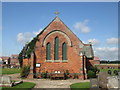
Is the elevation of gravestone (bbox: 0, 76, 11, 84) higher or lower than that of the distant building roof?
lower

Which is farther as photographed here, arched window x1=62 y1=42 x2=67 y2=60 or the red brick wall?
arched window x1=62 y1=42 x2=67 y2=60

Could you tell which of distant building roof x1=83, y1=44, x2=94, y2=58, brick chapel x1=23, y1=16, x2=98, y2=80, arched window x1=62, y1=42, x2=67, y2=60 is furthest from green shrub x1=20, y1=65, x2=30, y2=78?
distant building roof x1=83, y1=44, x2=94, y2=58

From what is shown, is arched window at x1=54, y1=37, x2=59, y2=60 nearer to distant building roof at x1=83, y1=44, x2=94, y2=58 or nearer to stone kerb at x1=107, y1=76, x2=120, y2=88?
distant building roof at x1=83, y1=44, x2=94, y2=58

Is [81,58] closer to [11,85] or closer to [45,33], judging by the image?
[45,33]

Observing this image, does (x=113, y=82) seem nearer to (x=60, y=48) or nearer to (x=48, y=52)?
(x=60, y=48)

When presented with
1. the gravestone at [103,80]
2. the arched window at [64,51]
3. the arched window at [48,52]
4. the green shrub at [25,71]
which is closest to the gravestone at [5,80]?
the green shrub at [25,71]

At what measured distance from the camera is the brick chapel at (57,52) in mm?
27625

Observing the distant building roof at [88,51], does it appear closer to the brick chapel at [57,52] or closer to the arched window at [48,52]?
the brick chapel at [57,52]

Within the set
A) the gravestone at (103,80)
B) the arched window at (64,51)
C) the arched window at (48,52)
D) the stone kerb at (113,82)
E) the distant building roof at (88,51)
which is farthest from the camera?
the distant building roof at (88,51)

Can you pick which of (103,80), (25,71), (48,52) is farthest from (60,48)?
(103,80)

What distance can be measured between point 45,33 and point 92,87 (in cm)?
1570

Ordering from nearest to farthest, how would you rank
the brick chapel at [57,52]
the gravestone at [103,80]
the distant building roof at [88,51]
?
the gravestone at [103,80]
the brick chapel at [57,52]
the distant building roof at [88,51]

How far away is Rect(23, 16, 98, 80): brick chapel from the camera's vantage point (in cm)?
2762

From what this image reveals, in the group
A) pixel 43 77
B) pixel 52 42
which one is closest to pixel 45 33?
pixel 52 42
